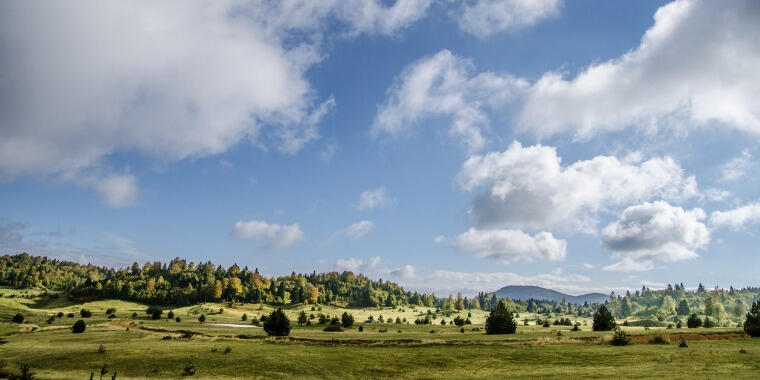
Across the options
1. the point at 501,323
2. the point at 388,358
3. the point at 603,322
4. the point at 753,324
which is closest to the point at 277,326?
the point at 388,358

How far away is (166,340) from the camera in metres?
67.1

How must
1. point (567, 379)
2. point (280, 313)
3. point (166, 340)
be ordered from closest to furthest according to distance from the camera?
point (567, 379), point (166, 340), point (280, 313)

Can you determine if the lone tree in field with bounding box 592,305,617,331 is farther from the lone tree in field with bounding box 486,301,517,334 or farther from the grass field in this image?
the grass field

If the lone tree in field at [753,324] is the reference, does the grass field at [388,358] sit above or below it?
below

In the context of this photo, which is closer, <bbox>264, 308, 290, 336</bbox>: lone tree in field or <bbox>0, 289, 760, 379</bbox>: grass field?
<bbox>0, 289, 760, 379</bbox>: grass field

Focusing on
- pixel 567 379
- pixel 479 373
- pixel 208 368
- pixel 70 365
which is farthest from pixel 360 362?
pixel 70 365

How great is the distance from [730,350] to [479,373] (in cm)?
3086

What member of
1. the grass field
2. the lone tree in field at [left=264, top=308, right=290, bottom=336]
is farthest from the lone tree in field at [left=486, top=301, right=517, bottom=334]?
the lone tree in field at [left=264, top=308, right=290, bottom=336]

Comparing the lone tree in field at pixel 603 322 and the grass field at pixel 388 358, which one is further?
the lone tree in field at pixel 603 322

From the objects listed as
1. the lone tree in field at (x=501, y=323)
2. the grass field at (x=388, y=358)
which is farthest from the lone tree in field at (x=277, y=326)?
the lone tree in field at (x=501, y=323)

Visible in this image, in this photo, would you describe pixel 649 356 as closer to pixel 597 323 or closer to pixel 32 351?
pixel 597 323

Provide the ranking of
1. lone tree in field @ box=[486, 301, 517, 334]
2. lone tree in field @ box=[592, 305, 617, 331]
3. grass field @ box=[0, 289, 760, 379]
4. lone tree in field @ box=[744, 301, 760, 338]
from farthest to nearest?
lone tree in field @ box=[592, 305, 617, 331]
lone tree in field @ box=[486, 301, 517, 334]
lone tree in field @ box=[744, 301, 760, 338]
grass field @ box=[0, 289, 760, 379]

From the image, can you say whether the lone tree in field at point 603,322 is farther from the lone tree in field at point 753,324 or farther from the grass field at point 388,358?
the grass field at point 388,358

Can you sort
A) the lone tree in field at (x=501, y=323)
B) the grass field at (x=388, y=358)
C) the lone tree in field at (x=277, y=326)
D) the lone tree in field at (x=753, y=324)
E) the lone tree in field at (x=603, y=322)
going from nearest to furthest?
1. the grass field at (x=388, y=358)
2. the lone tree in field at (x=753, y=324)
3. the lone tree in field at (x=277, y=326)
4. the lone tree in field at (x=501, y=323)
5. the lone tree in field at (x=603, y=322)
